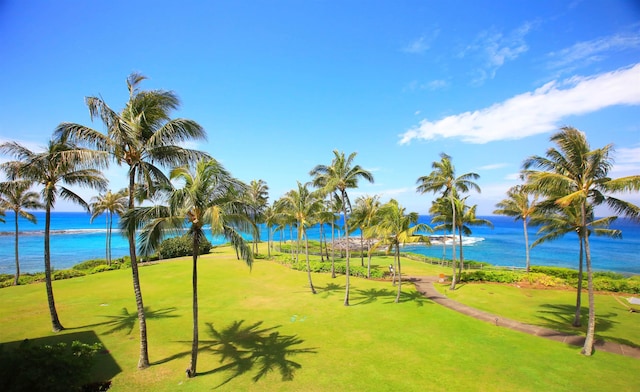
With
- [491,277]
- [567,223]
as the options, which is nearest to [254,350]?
[567,223]

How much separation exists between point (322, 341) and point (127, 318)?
494 inches

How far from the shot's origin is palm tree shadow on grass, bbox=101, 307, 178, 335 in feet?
53.0

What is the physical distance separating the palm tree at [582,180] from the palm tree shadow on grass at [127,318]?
23168 mm

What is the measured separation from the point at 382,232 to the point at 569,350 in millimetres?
11996

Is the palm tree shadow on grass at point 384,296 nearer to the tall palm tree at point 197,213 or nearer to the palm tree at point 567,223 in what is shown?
the palm tree at point 567,223

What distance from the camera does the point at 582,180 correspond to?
14.0 m

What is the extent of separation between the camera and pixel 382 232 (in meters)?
22.2

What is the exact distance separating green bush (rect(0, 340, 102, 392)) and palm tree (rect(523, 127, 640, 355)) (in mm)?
19933

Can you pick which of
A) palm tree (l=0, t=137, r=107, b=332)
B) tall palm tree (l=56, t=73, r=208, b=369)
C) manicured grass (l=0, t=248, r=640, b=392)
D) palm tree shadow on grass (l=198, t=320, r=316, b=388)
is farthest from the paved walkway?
palm tree (l=0, t=137, r=107, b=332)

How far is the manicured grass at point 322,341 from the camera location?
1099 centimetres

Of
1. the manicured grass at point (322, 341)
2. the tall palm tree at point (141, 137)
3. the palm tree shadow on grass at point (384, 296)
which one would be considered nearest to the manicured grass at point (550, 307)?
the palm tree shadow on grass at point (384, 296)

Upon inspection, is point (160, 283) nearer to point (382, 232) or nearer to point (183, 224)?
point (183, 224)

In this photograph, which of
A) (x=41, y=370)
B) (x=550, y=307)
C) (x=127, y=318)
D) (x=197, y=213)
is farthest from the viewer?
(x=550, y=307)

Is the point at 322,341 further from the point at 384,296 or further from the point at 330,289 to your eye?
the point at 330,289
